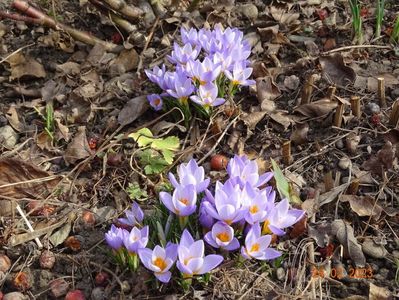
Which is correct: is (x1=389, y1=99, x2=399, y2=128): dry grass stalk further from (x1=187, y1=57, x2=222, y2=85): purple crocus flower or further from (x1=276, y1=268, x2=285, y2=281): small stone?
(x1=276, y1=268, x2=285, y2=281): small stone

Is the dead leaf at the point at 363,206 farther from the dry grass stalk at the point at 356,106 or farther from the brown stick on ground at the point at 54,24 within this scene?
the brown stick on ground at the point at 54,24

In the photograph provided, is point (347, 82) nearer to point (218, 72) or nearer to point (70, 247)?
point (218, 72)

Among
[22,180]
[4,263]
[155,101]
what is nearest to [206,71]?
[155,101]

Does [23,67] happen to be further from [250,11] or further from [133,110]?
[250,11]

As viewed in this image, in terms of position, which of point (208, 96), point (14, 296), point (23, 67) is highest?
point (208, 96)

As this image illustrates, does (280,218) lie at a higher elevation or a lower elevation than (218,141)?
higher

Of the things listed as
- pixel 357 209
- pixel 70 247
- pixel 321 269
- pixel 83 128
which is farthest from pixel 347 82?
pixel 70 247
